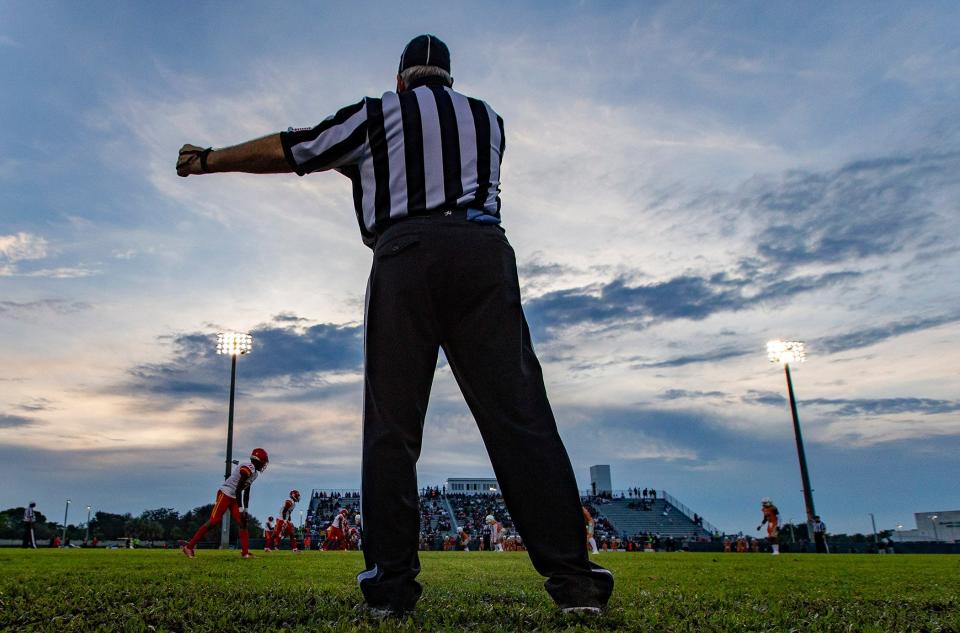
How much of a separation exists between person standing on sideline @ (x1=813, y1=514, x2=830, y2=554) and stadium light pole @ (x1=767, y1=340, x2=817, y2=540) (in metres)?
0.56

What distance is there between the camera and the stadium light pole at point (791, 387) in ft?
86.2

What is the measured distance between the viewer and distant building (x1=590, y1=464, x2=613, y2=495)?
58.0 metres

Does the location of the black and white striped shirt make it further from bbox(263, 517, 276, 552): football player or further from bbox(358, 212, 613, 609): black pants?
bbox(263, 517, 276, 552): football player

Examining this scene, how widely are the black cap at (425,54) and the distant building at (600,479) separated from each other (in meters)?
57.8

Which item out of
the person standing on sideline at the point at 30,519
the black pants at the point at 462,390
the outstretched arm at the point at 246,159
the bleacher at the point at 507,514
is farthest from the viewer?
the bleacher at the point at 507,514

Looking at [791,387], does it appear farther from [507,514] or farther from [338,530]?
[507,514]

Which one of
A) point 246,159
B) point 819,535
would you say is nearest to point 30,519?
point 246,159

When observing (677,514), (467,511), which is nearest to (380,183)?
(467,511)

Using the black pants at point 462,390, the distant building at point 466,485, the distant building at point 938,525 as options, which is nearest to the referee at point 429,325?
the black pants at point 462,390

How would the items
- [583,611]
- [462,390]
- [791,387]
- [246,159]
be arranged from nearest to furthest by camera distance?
[583,611] → [462,390] → [246,159] → [791,387]

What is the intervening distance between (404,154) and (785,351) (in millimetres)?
31505

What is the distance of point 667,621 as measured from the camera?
2.33 meters

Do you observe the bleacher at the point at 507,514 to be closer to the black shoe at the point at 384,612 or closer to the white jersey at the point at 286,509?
the white jersey at the point at 286,509

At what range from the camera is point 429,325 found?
2.58 m
